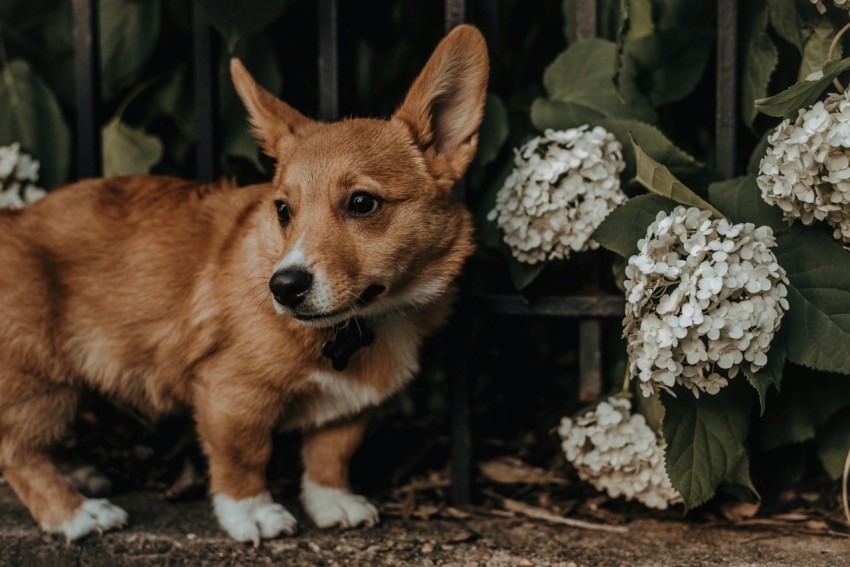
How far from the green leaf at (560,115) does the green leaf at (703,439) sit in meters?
0.98

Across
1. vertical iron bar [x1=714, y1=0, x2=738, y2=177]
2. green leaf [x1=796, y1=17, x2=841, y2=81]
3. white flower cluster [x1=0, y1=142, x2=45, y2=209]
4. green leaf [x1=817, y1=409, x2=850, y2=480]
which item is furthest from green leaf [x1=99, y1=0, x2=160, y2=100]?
green leaf [x1=817, y1=409, x2=850, y2=480]

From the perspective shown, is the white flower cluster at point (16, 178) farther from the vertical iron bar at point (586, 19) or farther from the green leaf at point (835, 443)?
the green leaf at point (835, 443)

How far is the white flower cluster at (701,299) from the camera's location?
7.81 feet

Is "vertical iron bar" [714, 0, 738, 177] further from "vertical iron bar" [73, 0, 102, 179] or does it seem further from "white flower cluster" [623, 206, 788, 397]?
"vertical iron bar" [73, 0, 102, 179]

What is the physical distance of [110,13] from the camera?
3508 millimetres

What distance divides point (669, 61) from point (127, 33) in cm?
203

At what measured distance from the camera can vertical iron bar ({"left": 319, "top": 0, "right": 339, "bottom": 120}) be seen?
309cm

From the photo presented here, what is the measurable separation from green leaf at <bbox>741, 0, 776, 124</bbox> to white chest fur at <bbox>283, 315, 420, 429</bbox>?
1.31 m

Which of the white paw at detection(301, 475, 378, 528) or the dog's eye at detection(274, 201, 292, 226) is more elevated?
the dog's eye at detection(274, 201, 292, 226)

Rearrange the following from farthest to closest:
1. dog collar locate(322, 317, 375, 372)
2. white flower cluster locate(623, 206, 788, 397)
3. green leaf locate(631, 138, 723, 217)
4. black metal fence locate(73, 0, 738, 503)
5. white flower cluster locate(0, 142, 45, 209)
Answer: white flower cluster locate(0, 142, 45, 209) < black metal fence locate(73, 0, 738, 503) < dog collar locate(322, 317, 375, 372) < green leaf locate(631, 138, 723, 217) < white flower cluster locate(623, 206, 788, 397)

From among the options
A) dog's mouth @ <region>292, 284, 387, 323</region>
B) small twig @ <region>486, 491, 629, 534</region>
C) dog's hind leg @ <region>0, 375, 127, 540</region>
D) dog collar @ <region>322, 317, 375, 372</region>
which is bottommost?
small twig @ <region>486, 491, 629, 534</region>

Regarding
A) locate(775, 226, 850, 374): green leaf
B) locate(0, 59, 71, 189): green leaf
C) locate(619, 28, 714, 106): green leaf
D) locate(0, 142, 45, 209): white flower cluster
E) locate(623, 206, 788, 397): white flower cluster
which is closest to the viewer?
locate(623, 206, 788, 397): white flower cluster

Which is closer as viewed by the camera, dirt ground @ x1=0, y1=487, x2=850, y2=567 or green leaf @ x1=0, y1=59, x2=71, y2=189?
dirt ground @ x1=0, y1=487, x2=850, y2=567

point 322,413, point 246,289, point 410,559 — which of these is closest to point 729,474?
point 410,559
